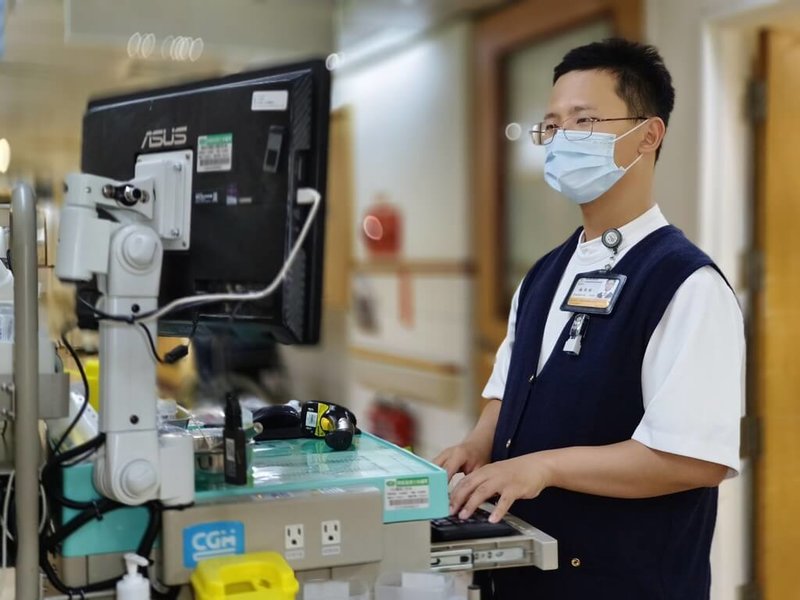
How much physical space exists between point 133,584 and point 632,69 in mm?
1224

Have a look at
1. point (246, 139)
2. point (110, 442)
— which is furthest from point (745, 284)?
point (110, 442)

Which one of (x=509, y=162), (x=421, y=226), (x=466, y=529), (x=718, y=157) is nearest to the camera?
(x=466, y=529)

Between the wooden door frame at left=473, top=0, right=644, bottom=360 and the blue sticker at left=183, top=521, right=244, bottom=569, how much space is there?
288 centimetres

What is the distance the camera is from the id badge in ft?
4.96

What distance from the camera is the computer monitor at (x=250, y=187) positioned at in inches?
44.5

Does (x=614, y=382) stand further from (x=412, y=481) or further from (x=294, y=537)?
(x=294, y=537)

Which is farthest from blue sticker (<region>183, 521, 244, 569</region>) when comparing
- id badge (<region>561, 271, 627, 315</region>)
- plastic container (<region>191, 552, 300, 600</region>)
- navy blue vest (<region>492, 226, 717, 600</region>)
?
id badge (<region>561, 271, 627, 315</region>)

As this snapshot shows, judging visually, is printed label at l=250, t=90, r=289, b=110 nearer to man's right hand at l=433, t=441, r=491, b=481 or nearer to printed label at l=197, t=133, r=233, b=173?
printed label at l=197, t=133, r=233, b=173

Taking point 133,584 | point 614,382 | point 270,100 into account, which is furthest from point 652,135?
point 133,584

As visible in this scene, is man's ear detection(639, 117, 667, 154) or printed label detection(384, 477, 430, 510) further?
man's ear detection(639, 117, 667, 154)

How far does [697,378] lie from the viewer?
4.39 feet

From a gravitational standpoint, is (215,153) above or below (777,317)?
above

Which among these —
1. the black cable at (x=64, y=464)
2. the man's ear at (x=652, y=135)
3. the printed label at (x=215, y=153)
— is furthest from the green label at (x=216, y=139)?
the man's ear at (x=652, y=135)

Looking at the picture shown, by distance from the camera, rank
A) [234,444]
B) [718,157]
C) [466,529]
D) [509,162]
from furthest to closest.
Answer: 1. [509,162]
2. [718,157]
3. [466,529]
4. [234,444]
